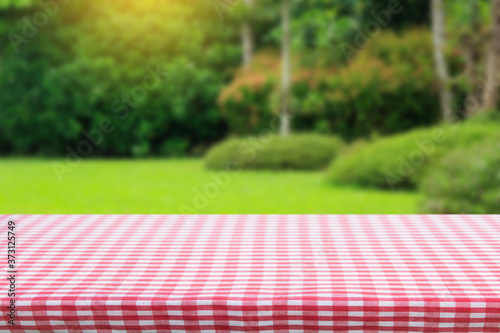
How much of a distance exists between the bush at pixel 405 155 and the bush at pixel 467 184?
8.25ft

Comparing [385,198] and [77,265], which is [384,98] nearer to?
[385,198]

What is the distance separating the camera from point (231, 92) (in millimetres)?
15352

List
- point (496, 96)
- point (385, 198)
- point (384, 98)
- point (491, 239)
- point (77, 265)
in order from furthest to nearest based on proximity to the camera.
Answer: point (384, 98)
point (496, 96)
point (385, 198)
point (491, 239)
point (77, 265)

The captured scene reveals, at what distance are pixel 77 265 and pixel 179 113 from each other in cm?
1423

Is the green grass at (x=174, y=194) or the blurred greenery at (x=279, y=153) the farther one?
the blurred greenery at (x=279, y=153)

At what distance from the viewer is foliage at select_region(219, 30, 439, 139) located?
1429 centimetres

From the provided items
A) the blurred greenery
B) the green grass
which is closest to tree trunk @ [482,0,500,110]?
the blurred greenery

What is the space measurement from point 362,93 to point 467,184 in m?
8.03

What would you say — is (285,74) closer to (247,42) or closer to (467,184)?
(247,42)

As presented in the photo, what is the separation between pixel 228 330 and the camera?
1.53 m

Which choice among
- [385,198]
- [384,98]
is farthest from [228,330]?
[384,98]

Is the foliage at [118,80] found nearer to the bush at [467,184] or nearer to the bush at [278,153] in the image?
the bush at [278,153]

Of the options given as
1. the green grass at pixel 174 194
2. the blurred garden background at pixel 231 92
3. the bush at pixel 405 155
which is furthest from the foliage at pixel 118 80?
the bush at pixel 405 155

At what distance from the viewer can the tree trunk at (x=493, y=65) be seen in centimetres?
1207
